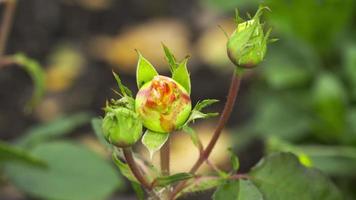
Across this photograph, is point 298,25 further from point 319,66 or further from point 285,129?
point 285,129

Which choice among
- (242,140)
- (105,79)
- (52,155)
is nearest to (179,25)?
(105,79)

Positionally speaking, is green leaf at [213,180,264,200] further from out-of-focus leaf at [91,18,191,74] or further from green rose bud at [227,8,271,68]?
out-of-focus leaf at [91,18,191,74]

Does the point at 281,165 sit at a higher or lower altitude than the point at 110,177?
lower

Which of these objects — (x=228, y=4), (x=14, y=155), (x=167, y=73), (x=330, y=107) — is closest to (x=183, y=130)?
(x=14, y=155)

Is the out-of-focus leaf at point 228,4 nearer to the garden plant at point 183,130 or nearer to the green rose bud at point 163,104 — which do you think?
the garden plant at point 183,130

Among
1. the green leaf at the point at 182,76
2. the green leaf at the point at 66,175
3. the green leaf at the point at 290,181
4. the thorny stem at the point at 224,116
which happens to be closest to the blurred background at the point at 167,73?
the green leaf at the point at 66,175

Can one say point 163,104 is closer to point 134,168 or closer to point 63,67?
point 134,168
